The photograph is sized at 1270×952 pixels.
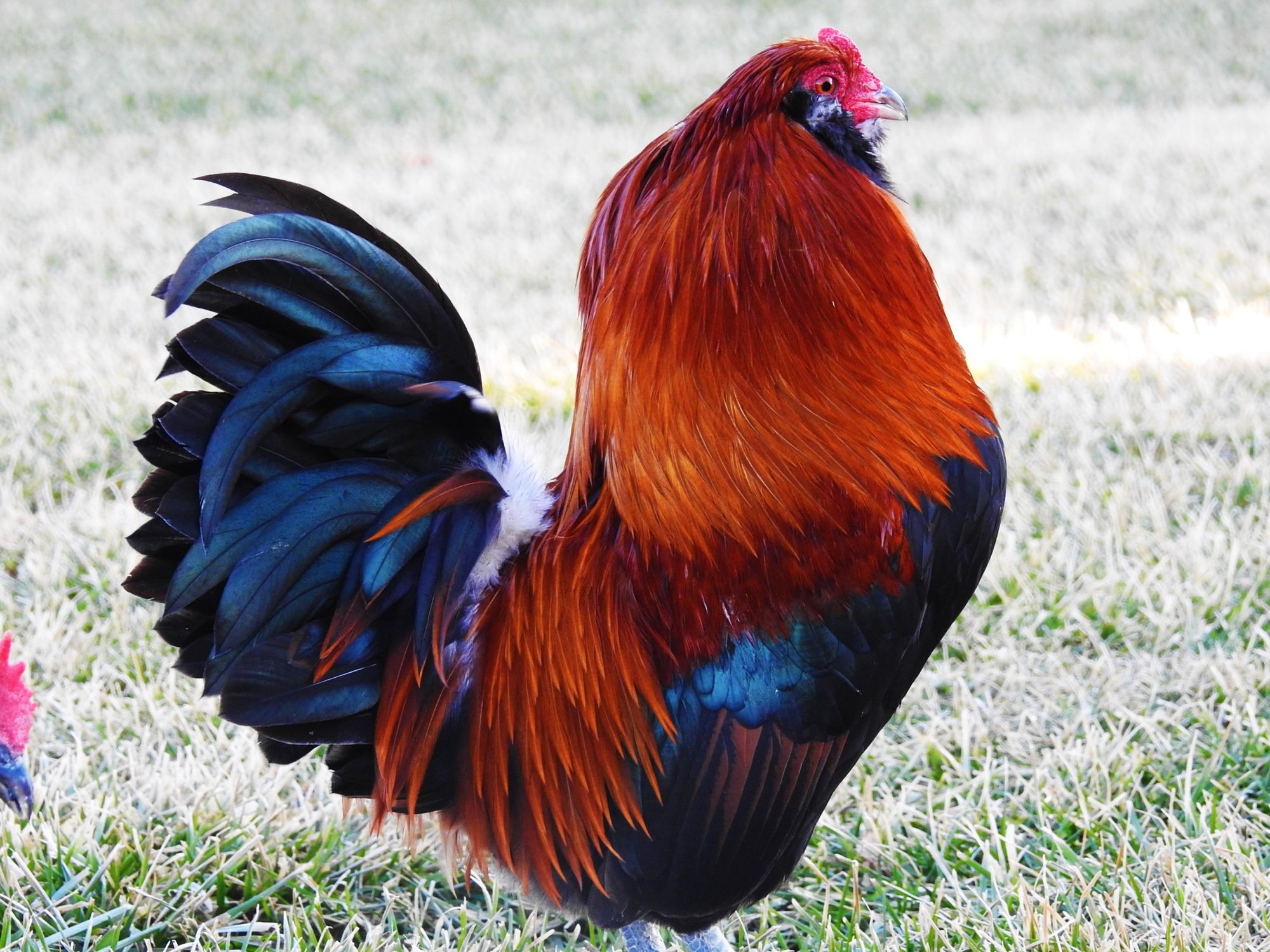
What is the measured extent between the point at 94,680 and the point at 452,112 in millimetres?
7274

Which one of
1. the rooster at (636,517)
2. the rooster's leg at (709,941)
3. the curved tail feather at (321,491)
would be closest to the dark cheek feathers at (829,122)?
the rooster at (636,517)

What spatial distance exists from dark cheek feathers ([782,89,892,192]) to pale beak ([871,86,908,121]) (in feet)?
0.15

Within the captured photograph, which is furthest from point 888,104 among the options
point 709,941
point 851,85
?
point 709,941

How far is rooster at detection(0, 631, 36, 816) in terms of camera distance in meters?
1.48

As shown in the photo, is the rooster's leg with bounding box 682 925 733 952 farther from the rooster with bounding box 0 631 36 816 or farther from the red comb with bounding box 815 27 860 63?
the red comb with bounding box 815 27 860 63

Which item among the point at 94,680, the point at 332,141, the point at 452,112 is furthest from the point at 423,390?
the point at 452,112

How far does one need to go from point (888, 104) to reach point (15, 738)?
59.5 inches

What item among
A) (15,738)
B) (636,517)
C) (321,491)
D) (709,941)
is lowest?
(709,941)

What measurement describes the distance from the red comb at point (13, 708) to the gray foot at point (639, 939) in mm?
927

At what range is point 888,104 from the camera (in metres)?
1.76

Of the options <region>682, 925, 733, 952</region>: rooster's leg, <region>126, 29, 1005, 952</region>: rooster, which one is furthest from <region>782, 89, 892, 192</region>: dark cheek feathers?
<region>682, 925, 733, 952</region>: rooster's leg

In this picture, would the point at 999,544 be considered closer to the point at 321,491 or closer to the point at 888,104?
the point at 888,104

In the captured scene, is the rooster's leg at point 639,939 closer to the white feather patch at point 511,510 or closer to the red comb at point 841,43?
the white feather patch at point 511,510

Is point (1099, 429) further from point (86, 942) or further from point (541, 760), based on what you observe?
point (86, 942)
